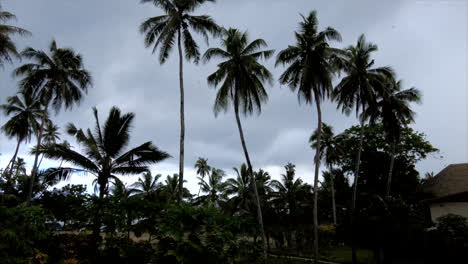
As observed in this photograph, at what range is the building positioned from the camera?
65.1ft

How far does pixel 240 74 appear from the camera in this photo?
64.3 ft

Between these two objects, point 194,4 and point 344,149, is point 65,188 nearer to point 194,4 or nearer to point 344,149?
point 194,4

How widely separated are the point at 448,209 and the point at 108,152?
1994cm

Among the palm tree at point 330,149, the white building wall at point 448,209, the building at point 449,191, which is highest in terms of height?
the palm tree at point 330,149

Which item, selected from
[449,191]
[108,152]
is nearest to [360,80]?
[449,191]

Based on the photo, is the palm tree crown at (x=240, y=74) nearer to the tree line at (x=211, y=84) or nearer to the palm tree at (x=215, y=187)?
the tree line at (x=211, y=84)

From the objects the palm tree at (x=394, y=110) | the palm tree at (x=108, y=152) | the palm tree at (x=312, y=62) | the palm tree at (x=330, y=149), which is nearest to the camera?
the palm tree at (x=108, y=152)

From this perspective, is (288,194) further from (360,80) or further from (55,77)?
(55,77)

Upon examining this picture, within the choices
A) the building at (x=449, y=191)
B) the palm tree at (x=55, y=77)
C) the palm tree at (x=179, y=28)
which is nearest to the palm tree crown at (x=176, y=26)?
the palm tree at (x=179, y=28)

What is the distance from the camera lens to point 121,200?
8617mm

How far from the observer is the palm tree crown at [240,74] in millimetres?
19625

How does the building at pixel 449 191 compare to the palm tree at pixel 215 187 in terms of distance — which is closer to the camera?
the building at pixel 449 191

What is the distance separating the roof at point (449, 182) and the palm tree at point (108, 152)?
18.6 meters

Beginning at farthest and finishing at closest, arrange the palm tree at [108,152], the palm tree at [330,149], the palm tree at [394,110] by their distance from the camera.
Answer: the palm tree at [330,149]
the palm tree at [394,110]
the palm tree at [108,152]
